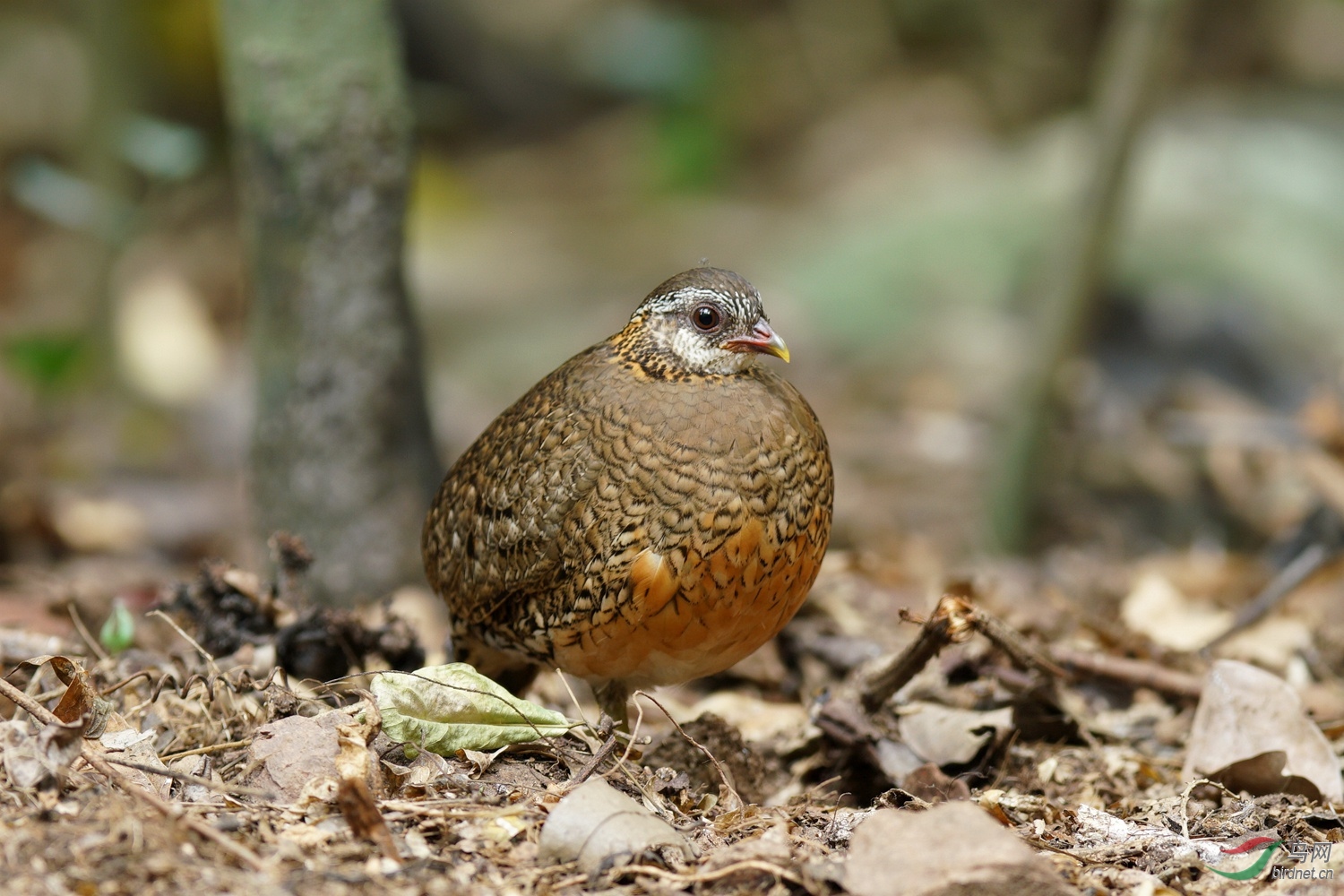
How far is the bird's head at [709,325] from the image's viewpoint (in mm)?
3664

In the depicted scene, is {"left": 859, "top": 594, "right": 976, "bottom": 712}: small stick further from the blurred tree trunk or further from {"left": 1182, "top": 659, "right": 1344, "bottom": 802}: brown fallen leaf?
the blurred tree trunk

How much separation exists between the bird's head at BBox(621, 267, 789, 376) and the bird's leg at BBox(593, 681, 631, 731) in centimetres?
96

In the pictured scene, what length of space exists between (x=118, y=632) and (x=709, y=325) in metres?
1.97

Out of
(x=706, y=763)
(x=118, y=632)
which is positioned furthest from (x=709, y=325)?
(x=118, y=632)

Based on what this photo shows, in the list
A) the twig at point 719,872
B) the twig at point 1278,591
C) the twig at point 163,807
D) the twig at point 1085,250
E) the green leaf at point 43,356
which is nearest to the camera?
the twig at point 163,807

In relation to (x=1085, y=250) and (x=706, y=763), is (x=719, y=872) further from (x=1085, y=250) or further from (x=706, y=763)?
(x=1085, y=250)

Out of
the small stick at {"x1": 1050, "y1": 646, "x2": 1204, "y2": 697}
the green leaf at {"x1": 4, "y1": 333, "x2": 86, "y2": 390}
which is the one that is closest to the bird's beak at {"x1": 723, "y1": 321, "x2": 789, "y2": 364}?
the small stick at {"x1": 1050, "y1": 646, "x2": 1204, "y2": 697}

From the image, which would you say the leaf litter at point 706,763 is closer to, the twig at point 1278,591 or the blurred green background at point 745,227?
the twig at point 1278,591

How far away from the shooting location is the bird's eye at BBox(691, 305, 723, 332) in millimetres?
3672

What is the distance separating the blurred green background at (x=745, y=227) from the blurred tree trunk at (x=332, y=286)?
396mm

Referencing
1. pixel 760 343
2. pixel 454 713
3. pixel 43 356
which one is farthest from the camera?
pixel 43 356

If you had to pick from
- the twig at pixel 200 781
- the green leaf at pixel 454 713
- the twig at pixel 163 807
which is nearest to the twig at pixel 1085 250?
the green leaf at pixel 454 713

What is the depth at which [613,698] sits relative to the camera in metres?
4.02

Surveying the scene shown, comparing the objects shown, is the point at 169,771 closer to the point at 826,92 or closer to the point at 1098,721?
the point at 1098,721
